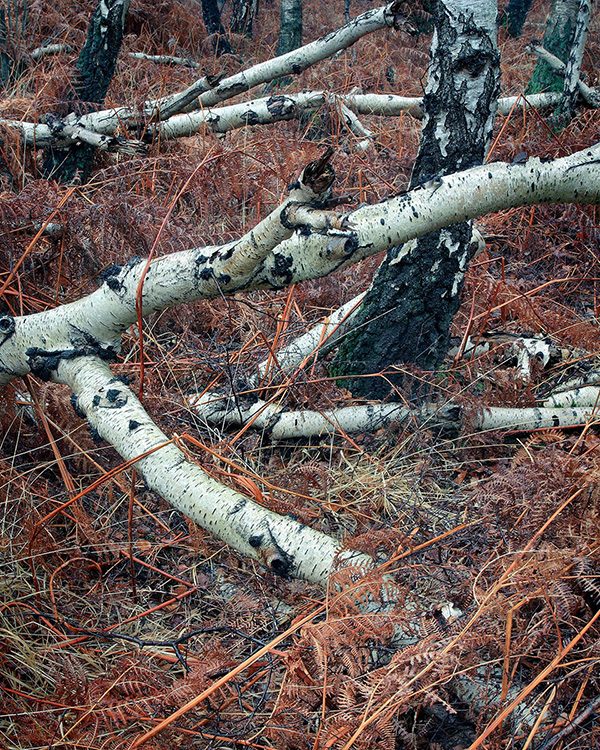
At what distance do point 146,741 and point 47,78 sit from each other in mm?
5009

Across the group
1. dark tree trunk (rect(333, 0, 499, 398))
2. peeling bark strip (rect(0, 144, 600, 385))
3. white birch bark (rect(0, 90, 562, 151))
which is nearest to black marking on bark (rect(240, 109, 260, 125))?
white birch bark (rect(0, 90, 562, 151))

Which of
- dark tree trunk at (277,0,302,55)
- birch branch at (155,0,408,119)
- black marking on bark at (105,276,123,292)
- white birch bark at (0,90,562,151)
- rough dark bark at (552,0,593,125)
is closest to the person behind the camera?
black marking on bark at (105,276,123,292)

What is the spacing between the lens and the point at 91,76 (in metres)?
4.54

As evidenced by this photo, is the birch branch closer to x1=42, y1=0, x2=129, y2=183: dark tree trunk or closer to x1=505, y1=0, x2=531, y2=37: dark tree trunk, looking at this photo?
x1=42, y1=0, x2=129, y2=183: dark tree trunk

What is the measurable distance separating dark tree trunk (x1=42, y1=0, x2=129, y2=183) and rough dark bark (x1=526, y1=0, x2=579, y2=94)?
4021mm

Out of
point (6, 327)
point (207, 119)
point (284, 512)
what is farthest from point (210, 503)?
point (207, 119)

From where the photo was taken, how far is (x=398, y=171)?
16.4 ft

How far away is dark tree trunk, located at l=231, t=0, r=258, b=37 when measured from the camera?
8898 mm

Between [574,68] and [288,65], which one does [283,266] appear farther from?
[574,68]

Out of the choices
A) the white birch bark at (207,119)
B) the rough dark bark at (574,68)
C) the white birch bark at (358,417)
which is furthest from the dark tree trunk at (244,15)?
the white birch bark at (358,417)

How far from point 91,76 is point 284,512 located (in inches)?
159

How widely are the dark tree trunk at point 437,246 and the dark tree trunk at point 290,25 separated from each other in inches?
242

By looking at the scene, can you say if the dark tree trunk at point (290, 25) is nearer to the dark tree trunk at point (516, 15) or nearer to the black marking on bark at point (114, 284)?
the dark tree trunk at point (516, 15)

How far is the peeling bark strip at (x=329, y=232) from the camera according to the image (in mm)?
1604
